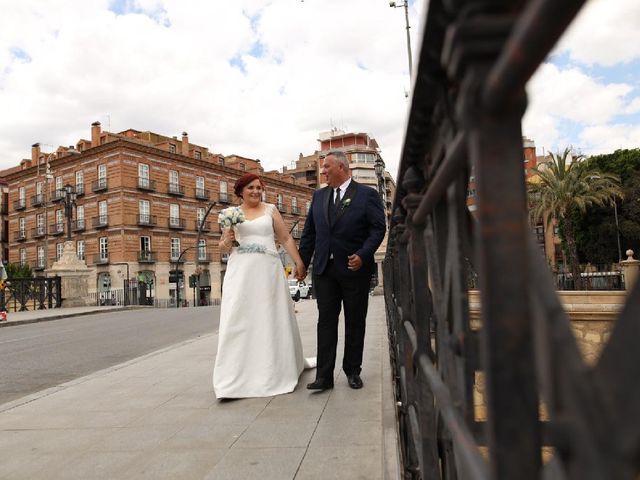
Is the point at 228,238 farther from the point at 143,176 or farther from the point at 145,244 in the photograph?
the point at 143,176

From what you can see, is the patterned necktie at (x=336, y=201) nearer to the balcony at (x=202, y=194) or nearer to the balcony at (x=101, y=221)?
the balcony at (x=101, y=221)

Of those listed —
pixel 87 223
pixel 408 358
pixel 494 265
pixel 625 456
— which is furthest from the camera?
pixel 87 223

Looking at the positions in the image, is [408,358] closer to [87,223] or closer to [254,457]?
[254,457]

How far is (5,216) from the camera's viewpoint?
6191 cm

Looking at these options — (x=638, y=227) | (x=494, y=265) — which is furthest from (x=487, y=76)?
(x=638, y=227)

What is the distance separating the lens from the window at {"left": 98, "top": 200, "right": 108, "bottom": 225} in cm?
4625

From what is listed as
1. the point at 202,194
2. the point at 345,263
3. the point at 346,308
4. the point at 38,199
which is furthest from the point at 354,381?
the point at 38,199

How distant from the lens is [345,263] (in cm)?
430

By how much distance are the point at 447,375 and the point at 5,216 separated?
70.6 meters

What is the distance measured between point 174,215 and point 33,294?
25259 millimetres

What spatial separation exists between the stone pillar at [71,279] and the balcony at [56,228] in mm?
23977

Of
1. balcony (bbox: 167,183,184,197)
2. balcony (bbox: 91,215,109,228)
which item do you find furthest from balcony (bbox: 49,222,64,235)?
balcony (bbox: 167,183,184,197)

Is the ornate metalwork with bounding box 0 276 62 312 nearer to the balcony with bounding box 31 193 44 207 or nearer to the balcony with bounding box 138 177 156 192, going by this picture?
the balcony with bounding box 138 177 156 192

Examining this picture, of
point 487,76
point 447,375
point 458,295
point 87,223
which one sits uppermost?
point 87,223
